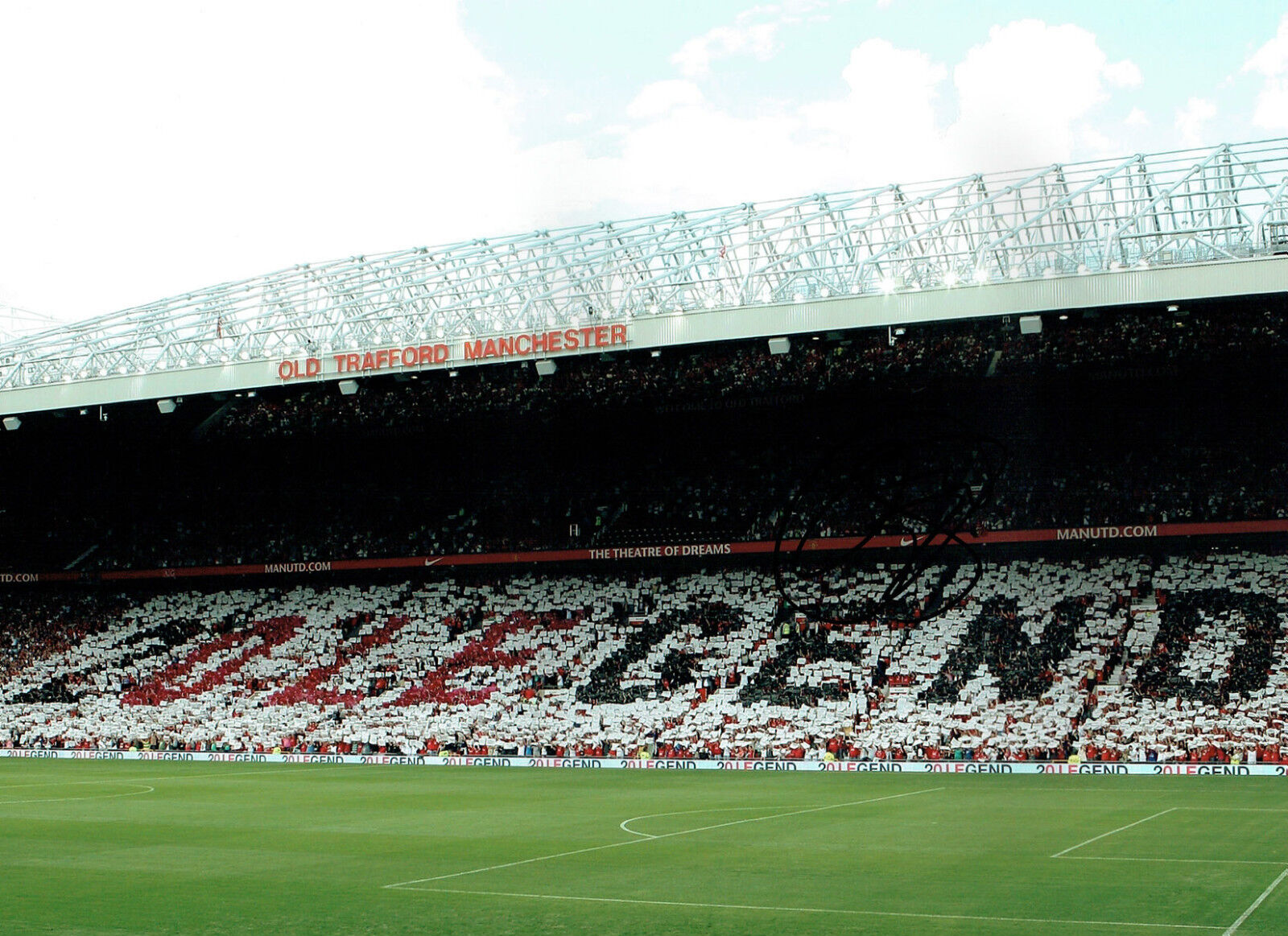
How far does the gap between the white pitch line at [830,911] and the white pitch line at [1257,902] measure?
7.9 inches

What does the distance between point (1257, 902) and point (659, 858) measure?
28.1 ft

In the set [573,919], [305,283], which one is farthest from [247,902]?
[305,283]

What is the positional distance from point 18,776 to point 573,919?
2993 centimetres

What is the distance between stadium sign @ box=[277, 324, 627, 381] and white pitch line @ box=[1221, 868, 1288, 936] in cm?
3114

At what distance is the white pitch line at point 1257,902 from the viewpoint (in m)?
14.2

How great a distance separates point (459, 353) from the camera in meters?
47.5

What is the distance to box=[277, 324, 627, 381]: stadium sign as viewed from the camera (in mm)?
45844

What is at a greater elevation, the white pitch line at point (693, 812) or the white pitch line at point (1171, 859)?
the white pitch line at point (1171, 859)

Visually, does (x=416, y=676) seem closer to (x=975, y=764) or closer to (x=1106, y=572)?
(x=975, y=764)

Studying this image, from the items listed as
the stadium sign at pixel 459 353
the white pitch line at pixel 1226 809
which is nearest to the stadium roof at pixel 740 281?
the stadium sign at pixel 459 353

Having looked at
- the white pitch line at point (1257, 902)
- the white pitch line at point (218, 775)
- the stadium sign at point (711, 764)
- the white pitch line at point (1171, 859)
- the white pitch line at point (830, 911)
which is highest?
the white pitch line at point (830, 911)

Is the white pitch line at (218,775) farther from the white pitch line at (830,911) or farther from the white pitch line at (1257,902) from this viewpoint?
the white pitch line at (1257,902)

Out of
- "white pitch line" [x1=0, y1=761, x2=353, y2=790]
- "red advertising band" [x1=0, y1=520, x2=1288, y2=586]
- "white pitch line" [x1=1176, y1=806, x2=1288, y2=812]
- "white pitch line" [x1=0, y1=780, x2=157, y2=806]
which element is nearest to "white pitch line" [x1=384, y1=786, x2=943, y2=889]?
"white pitch line" [x1=1176, y1=806, x2=1288, y2=812]

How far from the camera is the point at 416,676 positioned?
51781 mm
